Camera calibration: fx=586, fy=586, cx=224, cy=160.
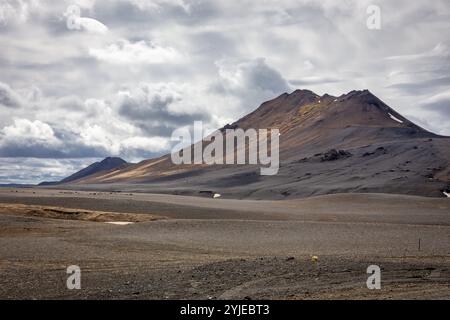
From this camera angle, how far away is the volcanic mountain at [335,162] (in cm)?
6967

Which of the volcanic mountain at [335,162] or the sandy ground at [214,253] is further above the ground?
the volcanic mountain at [335,162]

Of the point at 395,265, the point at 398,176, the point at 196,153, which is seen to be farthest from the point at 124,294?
the point at 196,153

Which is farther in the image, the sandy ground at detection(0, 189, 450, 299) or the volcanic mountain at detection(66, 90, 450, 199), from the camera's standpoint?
the volcanic mountain at detection(66, 90, 450, 199)

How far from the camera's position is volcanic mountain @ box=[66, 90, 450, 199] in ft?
229

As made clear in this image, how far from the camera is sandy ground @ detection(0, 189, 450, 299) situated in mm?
12688

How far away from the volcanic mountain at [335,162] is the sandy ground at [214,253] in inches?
1123

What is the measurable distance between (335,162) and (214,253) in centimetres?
6895

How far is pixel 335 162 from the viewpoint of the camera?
8775 centimetres

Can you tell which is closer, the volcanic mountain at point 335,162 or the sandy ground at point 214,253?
the sandy ground at point 214,253

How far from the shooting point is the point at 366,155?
86688 mm

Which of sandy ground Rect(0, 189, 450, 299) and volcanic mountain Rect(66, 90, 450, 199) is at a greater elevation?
volcanic mountain Rect(66, 90, 450, 199)

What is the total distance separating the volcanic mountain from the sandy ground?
28522 mm
